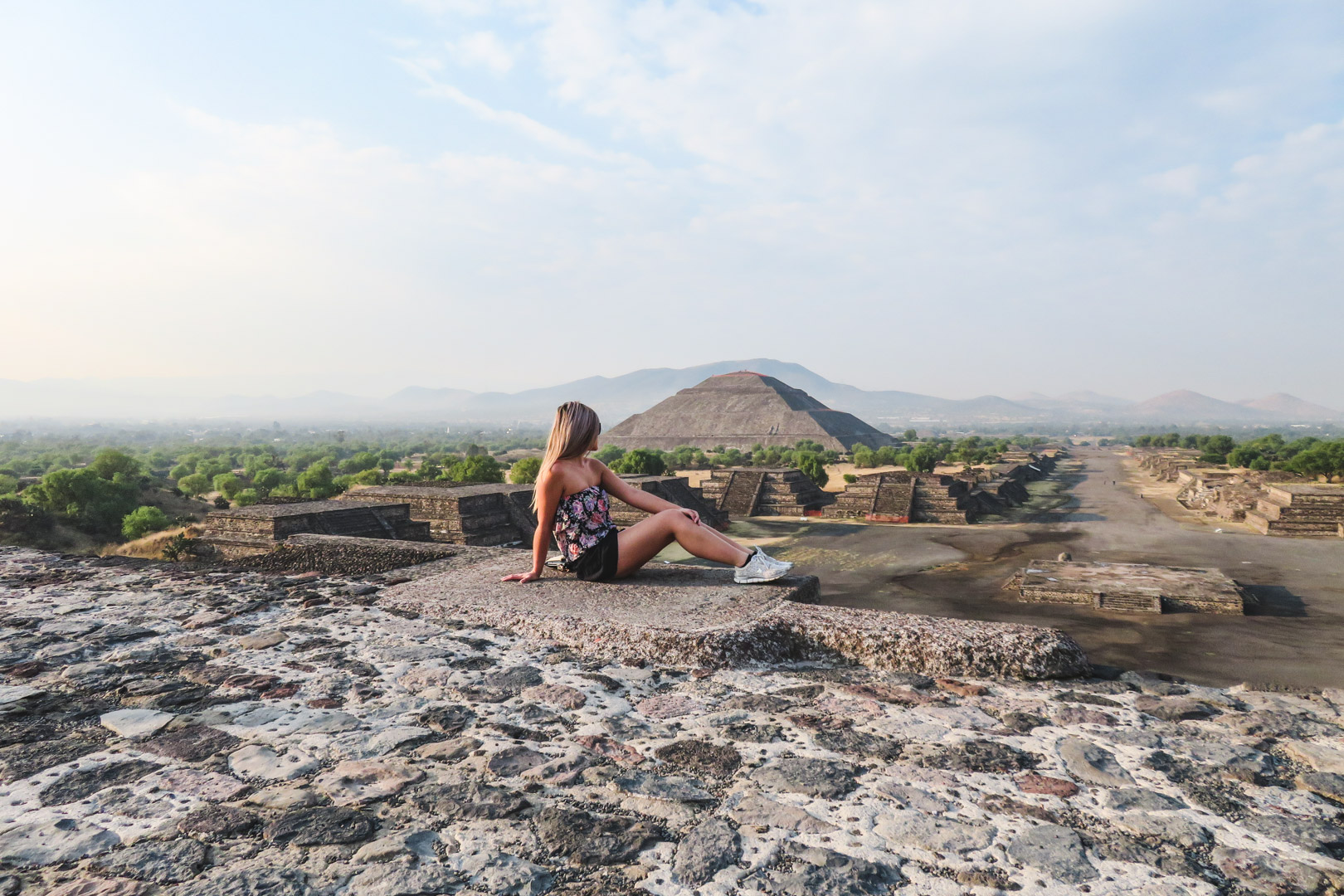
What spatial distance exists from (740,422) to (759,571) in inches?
3952

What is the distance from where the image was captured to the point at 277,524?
28.7 ft

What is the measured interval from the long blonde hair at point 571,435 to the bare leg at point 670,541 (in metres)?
0.61

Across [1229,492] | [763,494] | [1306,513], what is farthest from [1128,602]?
[1229,492]

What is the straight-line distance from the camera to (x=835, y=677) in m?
3.40

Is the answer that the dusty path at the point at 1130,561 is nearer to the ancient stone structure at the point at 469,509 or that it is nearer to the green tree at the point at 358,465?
the ancient stone structure at the point at 469,509

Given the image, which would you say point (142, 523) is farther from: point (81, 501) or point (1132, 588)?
point (1132, 588)

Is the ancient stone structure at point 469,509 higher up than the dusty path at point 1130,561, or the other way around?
the ancient stone structure at point 469,509

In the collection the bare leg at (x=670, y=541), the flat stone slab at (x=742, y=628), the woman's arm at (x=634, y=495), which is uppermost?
the woman's arm at (x=634, y=495)

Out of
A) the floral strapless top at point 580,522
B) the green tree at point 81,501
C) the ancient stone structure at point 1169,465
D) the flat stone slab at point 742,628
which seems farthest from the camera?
the ancient stone structure at point 1169,465

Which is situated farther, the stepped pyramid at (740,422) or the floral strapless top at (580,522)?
the stepped pyramid at (740,422)

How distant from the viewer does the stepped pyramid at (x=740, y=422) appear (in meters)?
98.5

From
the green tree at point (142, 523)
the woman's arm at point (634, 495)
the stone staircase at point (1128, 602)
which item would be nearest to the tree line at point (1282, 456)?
the stone staircase at point (1128, 602)

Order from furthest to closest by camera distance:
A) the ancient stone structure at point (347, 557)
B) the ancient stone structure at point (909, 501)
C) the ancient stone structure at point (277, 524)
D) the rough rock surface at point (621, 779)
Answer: the ancient stone structure at point (909, 501) → the ancient stone structure at point (277, 524) → the ancient stone structure at point (347, 557) → the rough rock surface at point (621, 779)

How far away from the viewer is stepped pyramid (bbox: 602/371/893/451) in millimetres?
98500
